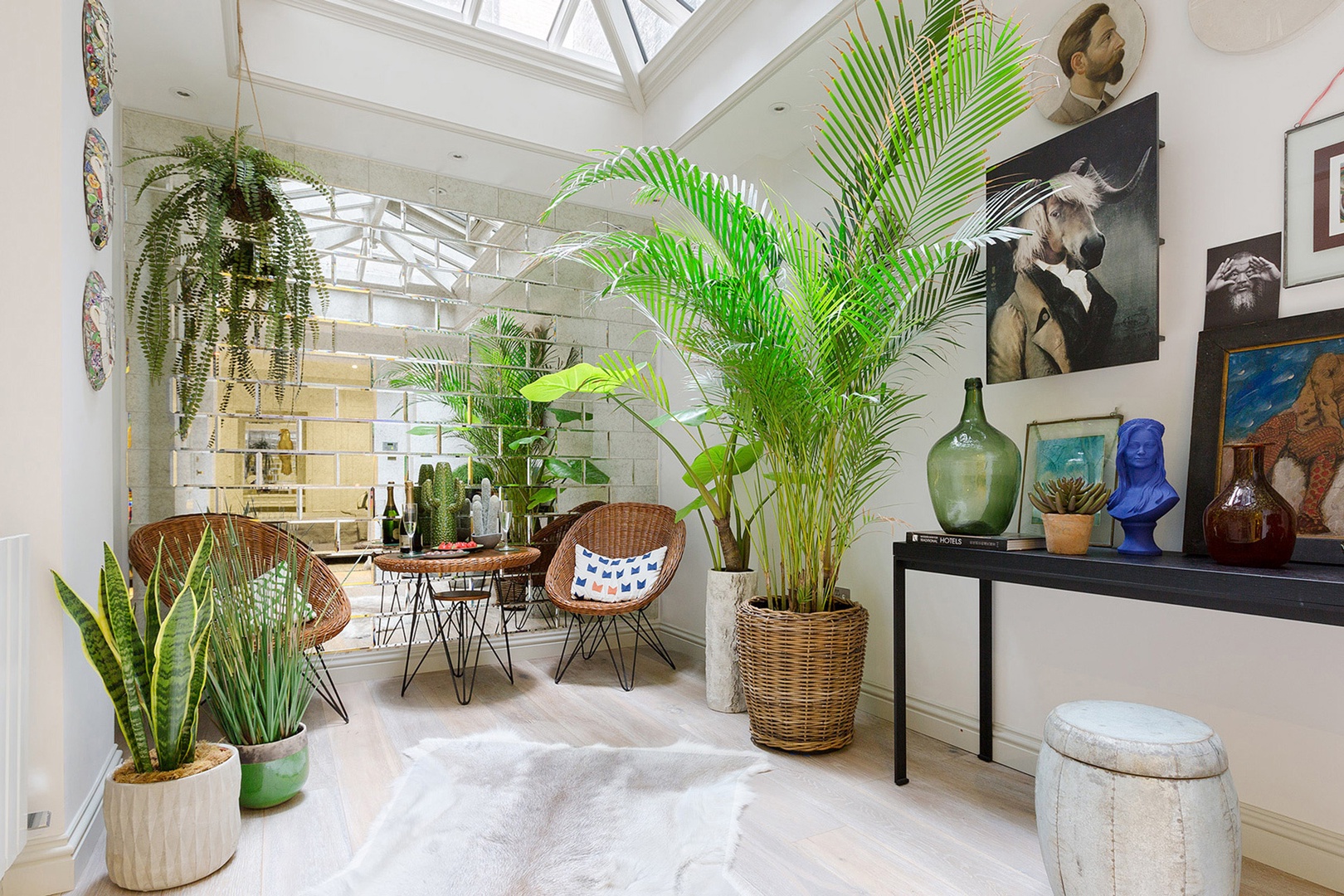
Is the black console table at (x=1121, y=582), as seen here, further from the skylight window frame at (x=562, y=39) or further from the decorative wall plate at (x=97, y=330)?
the skylight window frame at (x=562, y=39)

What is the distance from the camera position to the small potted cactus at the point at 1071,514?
1945mm

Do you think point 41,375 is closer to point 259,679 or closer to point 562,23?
point 259,679

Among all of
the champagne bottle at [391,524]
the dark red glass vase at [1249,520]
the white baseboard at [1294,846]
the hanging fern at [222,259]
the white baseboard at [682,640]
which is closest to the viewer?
the dark red glass vase at [1249,520]

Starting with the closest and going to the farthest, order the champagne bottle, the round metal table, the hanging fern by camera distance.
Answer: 1. the hanging fern
2. the round metal table
3. the champagne bottle

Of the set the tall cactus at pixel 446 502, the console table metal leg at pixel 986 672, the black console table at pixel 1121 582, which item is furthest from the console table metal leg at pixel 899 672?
the tall cactus at pixel 446 502

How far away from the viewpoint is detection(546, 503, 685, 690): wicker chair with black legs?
3.68 m

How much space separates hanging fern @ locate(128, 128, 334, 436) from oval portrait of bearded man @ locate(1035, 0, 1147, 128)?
286cm

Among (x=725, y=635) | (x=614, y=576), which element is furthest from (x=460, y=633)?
(x=725, y=635)

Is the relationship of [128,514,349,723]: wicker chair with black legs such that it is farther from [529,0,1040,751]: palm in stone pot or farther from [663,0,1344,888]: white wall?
[663,0,1344,888]: white wall

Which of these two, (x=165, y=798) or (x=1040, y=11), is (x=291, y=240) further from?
(x=1040, y=11)

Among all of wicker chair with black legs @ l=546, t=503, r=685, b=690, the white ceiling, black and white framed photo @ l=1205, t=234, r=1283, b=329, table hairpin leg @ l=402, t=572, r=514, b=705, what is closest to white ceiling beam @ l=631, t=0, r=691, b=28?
the white ceiling

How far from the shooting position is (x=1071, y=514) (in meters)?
1.96

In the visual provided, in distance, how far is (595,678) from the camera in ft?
12.1

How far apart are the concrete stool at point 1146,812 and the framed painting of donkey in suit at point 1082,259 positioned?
3.64ft
